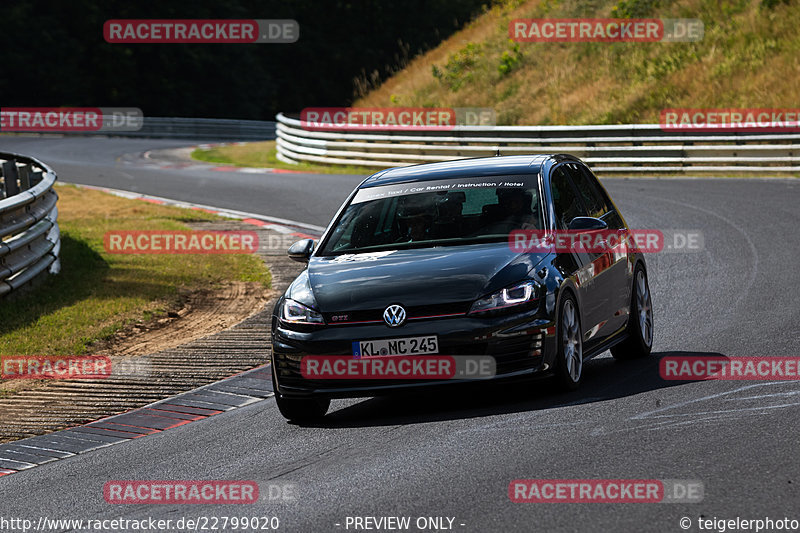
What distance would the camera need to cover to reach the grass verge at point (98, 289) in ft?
37.3

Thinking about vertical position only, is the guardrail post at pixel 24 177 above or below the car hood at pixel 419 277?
below

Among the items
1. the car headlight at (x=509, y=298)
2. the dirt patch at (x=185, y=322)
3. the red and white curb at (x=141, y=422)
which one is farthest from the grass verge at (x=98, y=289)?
the car headlight at (x=509, y=298)

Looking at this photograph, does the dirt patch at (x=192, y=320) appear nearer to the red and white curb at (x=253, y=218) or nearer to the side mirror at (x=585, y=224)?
the red and white curb at (x=253, y=218)

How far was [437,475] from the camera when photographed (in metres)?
6.24

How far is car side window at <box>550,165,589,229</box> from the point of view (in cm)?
870

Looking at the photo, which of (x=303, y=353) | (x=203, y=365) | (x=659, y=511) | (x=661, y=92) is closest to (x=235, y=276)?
(x=203, y=365)

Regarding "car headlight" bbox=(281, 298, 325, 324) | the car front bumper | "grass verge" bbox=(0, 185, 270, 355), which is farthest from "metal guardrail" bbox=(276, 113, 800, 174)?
"car headlight" bbox=(281, 298, 325, 324)

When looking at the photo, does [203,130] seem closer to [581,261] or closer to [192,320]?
[192,320]

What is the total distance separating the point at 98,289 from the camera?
1343 centimetres

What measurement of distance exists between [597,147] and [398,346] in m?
20.3

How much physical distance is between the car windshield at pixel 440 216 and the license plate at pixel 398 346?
1.09 metres

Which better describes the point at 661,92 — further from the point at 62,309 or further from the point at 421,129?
the point at 62,309

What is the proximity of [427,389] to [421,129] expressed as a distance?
2225 centimetres

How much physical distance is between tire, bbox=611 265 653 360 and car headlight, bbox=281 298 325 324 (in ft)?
9.23
